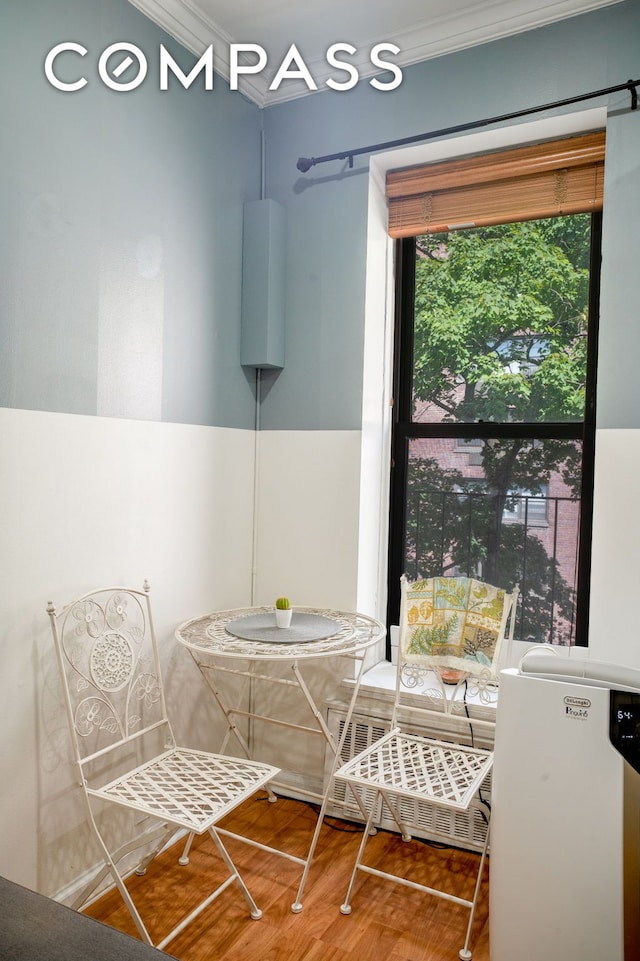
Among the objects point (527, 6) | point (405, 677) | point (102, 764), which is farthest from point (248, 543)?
point (527, 6)

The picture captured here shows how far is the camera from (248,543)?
2.95 metres

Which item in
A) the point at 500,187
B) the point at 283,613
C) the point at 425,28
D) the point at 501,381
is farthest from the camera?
the point at 501,381

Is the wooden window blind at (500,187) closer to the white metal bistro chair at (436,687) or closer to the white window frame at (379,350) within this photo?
the white window frame at (379,350)

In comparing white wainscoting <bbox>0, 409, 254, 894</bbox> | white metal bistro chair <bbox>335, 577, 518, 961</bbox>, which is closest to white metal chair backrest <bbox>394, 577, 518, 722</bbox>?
white metal bistro chair <bbox>335, 577, 518, 961</bbox>

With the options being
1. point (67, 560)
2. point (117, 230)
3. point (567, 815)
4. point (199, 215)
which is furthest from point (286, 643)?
point (199, 215)

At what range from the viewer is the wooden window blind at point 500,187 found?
2492mm

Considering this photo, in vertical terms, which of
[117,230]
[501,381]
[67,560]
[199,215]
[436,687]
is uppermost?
[199,215]

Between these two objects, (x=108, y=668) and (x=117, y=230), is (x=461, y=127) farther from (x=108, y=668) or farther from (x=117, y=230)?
(x=108, y=668)

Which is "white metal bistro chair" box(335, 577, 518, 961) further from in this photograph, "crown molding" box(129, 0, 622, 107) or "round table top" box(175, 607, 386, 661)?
"crown molding" box(129, 0, 622, 107)

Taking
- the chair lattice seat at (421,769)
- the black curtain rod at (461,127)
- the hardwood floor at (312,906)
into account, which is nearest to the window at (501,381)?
the black curtain rod at (461,127)

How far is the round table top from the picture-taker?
85.0 inches

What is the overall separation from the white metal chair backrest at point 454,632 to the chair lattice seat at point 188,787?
0.62 metres

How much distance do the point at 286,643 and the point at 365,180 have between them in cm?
178

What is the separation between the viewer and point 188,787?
200 centimetres
